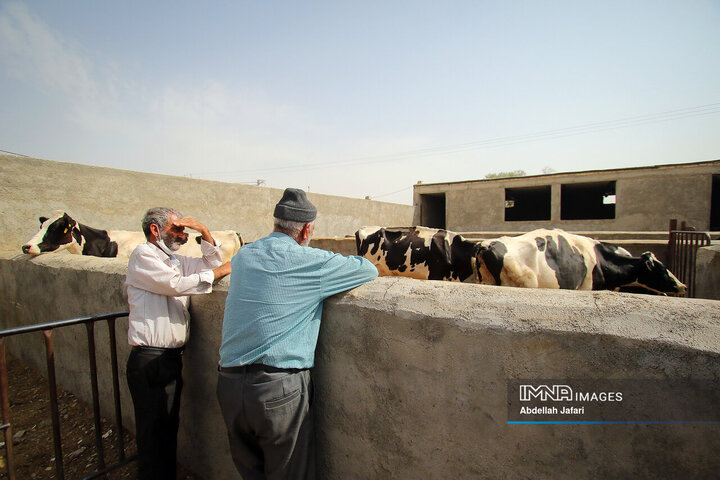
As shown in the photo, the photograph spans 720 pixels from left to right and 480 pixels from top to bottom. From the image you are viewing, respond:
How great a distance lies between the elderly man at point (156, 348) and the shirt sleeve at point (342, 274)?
0.89 m

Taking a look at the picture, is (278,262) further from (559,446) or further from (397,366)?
(559,446)

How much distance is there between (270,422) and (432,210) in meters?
17.1

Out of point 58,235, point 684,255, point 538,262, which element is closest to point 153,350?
point 538,262

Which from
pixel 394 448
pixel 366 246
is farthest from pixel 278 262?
pixel 366 246

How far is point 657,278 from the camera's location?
172 inches

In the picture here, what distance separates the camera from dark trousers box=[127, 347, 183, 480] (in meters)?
2.12

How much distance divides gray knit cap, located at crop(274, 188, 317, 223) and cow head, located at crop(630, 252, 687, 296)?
4.58 meters

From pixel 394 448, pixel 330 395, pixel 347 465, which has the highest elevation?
pixel 330 395

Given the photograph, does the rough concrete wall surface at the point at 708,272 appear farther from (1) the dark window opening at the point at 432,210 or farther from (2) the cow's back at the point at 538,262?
(1) the dark window opening at the point at 432,210

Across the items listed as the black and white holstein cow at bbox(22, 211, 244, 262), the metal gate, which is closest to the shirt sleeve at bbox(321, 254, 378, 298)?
the black and white holstein cow at bbox(22, 211, 244, 262)

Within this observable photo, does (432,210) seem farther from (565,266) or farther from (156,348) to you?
(156,348)

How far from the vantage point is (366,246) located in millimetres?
6434

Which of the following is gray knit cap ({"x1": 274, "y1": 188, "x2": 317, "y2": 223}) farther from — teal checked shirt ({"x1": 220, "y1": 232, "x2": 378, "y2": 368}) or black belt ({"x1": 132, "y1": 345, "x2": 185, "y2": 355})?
black belt ({"x1": 132, "y1": 345, "x2": 185, "y2": 355})

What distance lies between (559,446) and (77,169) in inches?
379
